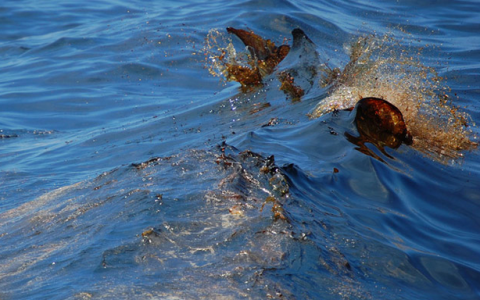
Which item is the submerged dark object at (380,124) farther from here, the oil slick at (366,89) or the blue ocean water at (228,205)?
the blue ocean water at (228,205)

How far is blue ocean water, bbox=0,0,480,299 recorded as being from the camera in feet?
10.2

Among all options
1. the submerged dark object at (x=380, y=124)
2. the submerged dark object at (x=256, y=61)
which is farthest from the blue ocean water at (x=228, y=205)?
the submerged dark object at (x=256, y=61)

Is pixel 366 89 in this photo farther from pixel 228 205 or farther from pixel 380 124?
pixel 228 205

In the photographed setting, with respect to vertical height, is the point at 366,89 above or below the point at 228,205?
above

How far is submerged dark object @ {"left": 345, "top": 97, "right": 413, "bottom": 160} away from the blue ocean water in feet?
0.53

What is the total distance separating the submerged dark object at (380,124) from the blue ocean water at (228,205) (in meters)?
0.16

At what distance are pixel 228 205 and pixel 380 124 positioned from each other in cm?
222

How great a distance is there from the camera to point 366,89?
240 inches

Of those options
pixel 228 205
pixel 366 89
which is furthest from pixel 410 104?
pixel 228 205

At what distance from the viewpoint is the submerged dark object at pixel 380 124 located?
5.38 metres

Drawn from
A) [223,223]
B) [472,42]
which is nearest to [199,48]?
[472,42]

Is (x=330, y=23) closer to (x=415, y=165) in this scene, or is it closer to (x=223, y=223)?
(x=415, y=165)

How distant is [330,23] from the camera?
13.4m

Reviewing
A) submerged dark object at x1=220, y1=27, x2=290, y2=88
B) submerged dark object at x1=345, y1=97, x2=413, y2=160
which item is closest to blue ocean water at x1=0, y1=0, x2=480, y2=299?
submerged dark object at x1=345, y1=97, x2=413, y2=160
